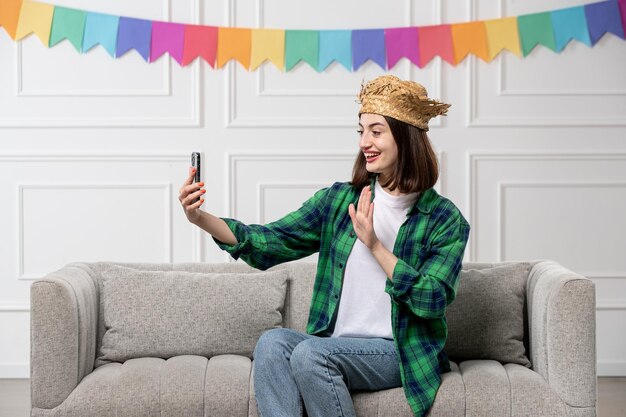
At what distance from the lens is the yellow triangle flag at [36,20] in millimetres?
4070

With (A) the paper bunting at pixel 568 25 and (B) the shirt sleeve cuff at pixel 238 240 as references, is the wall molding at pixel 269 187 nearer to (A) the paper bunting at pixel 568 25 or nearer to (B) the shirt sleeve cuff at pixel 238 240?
(A) the paper bunting at pixel 568 25

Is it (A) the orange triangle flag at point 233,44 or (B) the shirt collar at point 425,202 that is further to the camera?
(A) the orange triangle flag at point 233,44

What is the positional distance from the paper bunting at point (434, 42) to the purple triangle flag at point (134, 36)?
1235mm

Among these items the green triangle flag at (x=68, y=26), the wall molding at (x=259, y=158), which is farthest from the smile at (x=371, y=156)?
the green triangle flag at (x=68, y=26)

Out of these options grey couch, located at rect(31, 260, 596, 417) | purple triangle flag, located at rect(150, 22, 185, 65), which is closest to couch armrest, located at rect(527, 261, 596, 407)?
grey couch, located at rect(31, 260, 596, 417)

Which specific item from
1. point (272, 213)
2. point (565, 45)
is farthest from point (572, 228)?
point (272, 213)

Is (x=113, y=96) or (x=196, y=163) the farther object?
(x=113, y=96)

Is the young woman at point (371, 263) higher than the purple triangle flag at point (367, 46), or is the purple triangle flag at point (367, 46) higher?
the purple triangle flag at point (367, 46)

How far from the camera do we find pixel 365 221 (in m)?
2.38

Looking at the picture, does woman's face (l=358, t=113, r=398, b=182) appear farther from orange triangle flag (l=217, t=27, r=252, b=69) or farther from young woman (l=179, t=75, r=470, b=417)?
orange triangle flag (l=217, t=27, r=252, b=69)

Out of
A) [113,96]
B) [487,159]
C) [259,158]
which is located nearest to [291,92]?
[259,158]

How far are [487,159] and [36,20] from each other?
7.08ft

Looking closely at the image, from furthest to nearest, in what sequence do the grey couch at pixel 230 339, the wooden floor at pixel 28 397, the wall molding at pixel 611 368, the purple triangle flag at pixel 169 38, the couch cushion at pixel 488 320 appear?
the wall molding at pixel 611 368
the purple triangle flag at pixel 169 38
the wooden floor at pixel 28 397
the couch cushion at pixel 488 320
the grey couch at pixel 230 339

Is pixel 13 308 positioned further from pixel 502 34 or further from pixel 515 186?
pixel 502 34
